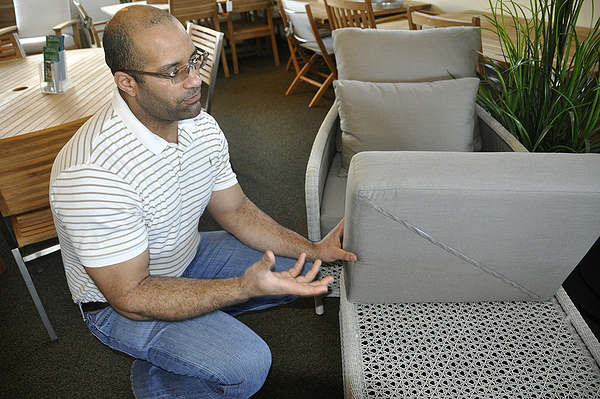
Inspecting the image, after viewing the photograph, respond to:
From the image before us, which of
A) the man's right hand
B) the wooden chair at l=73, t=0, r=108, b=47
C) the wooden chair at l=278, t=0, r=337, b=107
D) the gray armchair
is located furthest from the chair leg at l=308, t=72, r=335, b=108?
the man's right hand

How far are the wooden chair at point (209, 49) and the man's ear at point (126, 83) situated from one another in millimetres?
1195

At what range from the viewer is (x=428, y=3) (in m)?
4.19

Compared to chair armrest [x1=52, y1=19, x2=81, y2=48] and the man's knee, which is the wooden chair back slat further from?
the man's knee

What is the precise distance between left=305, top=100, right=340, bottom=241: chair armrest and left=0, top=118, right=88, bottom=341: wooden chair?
800 mm

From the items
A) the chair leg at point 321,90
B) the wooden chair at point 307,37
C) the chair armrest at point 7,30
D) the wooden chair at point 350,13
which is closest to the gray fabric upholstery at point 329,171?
the wooden chair at point 350,13

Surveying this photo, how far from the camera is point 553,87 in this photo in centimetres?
160

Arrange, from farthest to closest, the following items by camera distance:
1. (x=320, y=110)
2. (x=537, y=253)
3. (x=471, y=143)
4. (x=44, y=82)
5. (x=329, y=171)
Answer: (x=320, y=110) → (x=44, y=82) → (x=329, y=171) → (x=471, y=143) → (x=537, y=253)

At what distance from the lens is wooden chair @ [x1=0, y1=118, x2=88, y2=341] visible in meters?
1.46

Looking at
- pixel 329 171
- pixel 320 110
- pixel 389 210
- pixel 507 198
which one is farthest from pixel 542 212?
pixel 320 110

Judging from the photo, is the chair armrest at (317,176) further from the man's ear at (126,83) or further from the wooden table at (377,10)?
the wooden table at (377,10)

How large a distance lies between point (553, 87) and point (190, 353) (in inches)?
56.9

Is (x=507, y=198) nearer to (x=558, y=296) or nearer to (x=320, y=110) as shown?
(x=558, y=296)

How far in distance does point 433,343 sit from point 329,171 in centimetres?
94

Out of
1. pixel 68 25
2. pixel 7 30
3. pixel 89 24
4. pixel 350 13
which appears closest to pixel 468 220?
pixel 350 13
